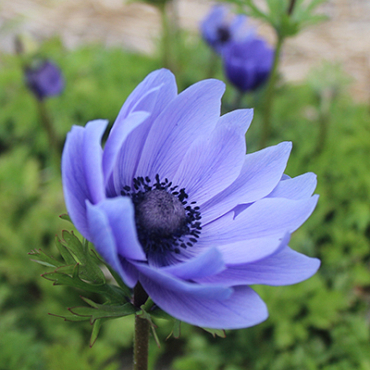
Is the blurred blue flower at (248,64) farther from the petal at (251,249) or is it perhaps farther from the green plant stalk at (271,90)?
the petal at (251,249)

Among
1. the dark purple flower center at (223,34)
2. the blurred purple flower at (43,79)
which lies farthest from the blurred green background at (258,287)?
the dark purple flower center at (223,34)

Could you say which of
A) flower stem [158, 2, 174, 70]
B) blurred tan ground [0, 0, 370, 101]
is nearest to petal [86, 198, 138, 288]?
flower stem [158, 2, 174, 70]

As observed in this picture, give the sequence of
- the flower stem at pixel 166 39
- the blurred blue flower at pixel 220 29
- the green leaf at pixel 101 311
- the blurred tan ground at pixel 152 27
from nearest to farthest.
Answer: the green leaf at pixel 101 311
the flower stem at pixel 166 39
the blurred blue flower at pixel 220 29
the blurred tan ground at pixel 152 27

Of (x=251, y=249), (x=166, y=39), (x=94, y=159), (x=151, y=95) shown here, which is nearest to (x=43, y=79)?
(x=166, y=39)

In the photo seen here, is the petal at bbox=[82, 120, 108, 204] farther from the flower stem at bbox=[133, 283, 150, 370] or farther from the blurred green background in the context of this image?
the blurred green background

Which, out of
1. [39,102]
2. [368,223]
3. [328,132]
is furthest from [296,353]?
[39,102]

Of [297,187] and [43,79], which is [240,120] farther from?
[43,79]
